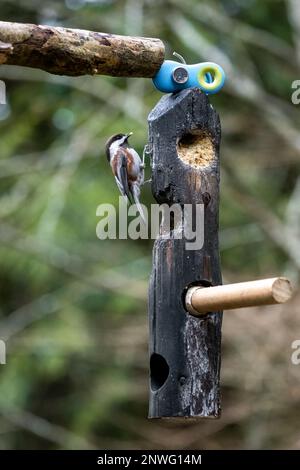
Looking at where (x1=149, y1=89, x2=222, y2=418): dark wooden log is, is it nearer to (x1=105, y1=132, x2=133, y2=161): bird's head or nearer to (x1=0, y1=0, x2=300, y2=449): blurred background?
(x1=105, y1=132, x2=133, y2=161): bird's head

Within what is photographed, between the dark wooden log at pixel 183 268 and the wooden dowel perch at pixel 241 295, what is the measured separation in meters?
0.14

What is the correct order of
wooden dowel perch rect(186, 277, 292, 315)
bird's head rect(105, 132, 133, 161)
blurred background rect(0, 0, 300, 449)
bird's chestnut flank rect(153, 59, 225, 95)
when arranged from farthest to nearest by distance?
blurred background rect(0, 0, 300, 449)
bird's head rect(105, 132, 133, 161)
bird's chestnut flank rect(153, 59, 225, 95)
wooden dowel perch rect(186, 277, 292, 315)

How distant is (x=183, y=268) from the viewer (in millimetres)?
4633

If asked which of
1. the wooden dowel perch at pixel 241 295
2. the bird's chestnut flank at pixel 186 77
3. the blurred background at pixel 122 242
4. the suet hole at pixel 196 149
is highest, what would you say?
the blurred background at pixel 122 242

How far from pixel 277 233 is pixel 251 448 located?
228cm

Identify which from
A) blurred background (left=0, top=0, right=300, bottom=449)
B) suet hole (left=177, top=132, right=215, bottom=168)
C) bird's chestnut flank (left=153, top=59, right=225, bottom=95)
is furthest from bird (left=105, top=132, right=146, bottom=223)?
blurred background (left=0, top=0, right=300, bottom=449)

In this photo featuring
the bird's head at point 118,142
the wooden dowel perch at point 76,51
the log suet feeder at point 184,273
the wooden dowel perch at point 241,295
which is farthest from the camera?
the bird's head at point 118,142

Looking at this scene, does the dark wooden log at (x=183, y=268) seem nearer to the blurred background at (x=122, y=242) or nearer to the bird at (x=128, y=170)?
the bird at (x=128, y=170)

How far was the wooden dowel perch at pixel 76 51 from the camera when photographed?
4305mm

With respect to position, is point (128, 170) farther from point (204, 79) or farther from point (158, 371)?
point (158, 371)

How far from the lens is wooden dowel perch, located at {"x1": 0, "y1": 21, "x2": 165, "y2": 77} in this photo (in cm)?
430

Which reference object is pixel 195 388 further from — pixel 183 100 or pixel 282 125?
pixel 282 125

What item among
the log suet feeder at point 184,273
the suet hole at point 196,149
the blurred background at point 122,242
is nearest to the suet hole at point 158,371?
the log suet feeder at point 184,273
